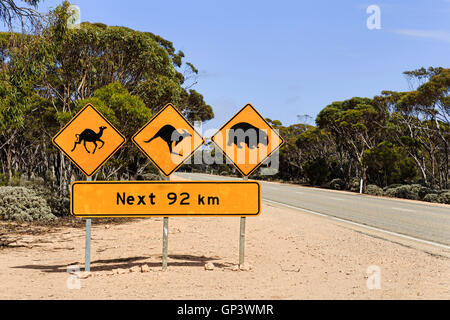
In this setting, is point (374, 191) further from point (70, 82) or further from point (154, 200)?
point (154, 200)

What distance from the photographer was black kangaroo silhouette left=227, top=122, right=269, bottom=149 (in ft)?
21.7

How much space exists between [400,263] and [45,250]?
6748 millimetres

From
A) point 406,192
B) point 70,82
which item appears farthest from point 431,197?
point 70,82

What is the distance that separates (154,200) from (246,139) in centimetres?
171

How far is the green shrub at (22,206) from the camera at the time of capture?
12.8 meters

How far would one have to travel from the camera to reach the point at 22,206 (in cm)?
1323

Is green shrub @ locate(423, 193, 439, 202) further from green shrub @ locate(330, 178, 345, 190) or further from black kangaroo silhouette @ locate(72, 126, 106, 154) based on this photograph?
black kangaroo silhouette @ locate(72, 126, 106, 154)

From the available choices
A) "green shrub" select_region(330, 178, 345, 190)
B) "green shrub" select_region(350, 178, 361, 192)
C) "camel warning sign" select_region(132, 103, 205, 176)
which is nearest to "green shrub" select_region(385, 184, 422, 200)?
"green shrub" select_region(350, 178, 361, 192)

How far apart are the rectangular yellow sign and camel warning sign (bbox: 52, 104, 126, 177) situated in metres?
0.32

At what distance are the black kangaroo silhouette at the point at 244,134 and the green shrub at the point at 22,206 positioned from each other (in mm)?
8650
